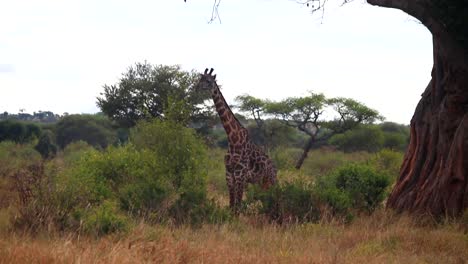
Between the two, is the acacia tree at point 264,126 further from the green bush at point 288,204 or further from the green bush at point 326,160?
the green bush at point 288,204

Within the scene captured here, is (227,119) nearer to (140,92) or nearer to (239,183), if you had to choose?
(239,183)

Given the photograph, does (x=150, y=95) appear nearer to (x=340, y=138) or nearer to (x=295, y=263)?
(x=340, y=138)

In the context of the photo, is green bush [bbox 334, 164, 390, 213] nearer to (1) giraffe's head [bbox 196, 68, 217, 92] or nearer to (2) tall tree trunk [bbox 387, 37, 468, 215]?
(2) tall tree trunk [bbox 387, 37, 468, 215]

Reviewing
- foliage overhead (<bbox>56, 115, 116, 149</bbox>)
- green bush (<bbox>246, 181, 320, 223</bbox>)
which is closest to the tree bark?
green bush (<bbox>246, 181, 320, 223</bbox>)

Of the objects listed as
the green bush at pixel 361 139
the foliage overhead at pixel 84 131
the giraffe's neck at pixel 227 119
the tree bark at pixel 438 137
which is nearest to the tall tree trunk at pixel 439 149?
the tree bark at pixel 438 137

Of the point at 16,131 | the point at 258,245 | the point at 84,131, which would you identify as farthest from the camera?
the point at 84,131

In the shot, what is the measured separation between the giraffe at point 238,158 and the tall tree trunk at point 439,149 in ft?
6.67

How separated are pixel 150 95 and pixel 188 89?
146 cm

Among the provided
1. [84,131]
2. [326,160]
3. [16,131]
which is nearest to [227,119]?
[326,160]

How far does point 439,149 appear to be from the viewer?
950 cm

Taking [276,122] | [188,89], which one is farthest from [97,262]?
[276,122]

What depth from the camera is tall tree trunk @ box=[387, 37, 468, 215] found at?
888 cm

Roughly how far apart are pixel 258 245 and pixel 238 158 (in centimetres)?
381

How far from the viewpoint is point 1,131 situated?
109ft
